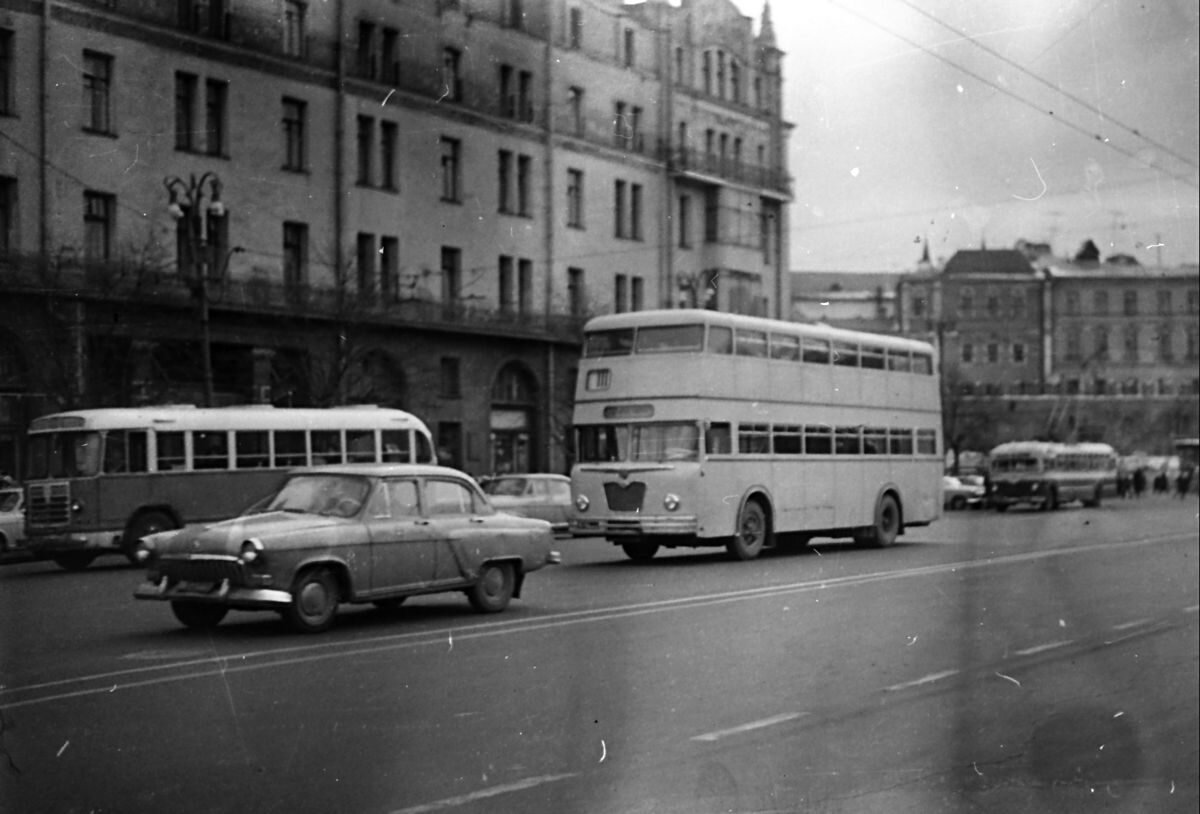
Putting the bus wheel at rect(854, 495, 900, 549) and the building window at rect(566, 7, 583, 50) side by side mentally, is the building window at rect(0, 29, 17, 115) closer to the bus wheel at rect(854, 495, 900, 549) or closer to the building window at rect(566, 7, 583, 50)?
the building window at rect(566, 7, 583, 50)

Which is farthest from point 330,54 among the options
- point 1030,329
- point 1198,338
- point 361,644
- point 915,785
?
point 1198,338

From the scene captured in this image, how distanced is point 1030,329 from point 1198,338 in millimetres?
1210

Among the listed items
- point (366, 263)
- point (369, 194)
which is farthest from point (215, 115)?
point (366, 263)

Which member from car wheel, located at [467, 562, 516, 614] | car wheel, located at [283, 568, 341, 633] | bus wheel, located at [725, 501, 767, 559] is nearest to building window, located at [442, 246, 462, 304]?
car wheel, located at [283, 568, 341, 633]

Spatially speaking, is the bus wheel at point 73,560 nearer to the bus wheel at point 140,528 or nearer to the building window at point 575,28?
the bus wheel at point 140,528

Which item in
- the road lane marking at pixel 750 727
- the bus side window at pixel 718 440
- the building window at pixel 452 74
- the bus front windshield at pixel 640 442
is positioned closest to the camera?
the building window at pixel 452 74

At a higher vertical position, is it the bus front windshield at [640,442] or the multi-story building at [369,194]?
the multi-story building at [369,194]

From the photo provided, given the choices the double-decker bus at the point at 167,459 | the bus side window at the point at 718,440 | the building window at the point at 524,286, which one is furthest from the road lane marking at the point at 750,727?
the double-decker bus at the point at 167,459

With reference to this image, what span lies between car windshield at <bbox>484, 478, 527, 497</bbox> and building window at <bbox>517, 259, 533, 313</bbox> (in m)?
0.40

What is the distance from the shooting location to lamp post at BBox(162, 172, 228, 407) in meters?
1.99

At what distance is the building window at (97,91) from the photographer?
1848 mm

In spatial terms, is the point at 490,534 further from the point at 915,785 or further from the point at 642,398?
the point at 915,785

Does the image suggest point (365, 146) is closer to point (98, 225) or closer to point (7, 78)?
point (98, 225)

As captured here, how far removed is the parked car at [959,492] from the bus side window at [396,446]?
2.80 m
